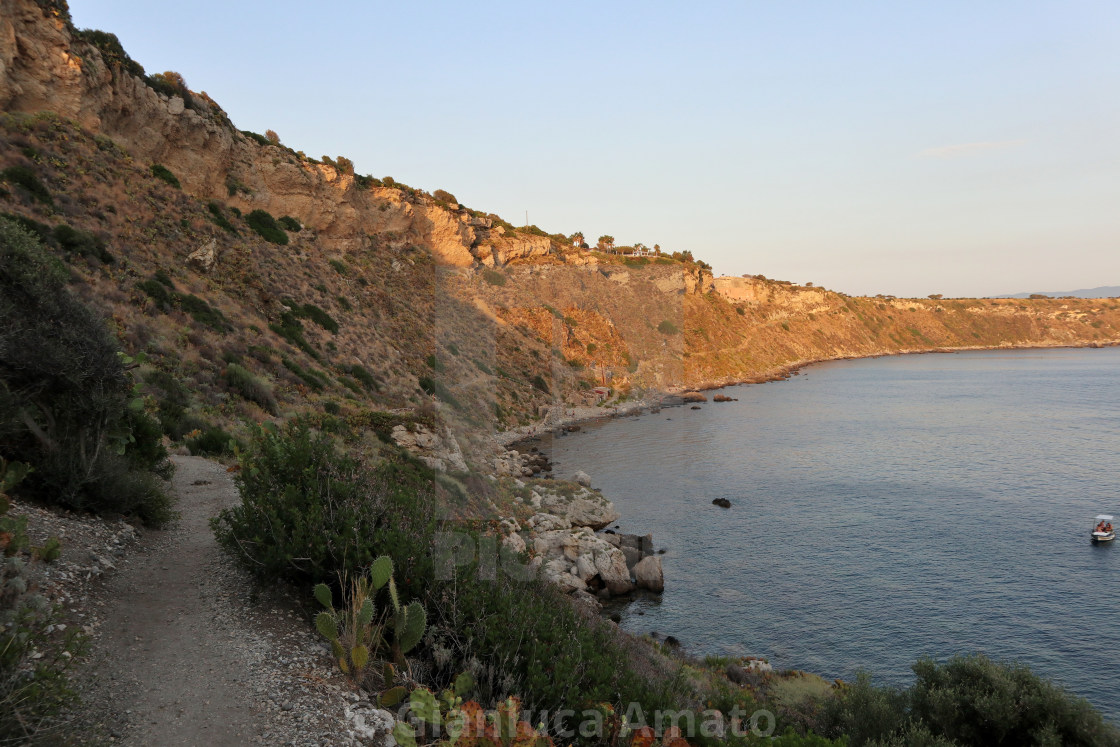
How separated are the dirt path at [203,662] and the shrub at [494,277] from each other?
216 ft

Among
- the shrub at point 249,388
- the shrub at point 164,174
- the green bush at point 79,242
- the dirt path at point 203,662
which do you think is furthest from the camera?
the shrub at point 164,174

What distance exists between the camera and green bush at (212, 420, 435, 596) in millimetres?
7965

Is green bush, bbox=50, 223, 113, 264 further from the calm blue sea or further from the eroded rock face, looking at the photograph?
the calm blue sea

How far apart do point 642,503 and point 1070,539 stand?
66.4 feet

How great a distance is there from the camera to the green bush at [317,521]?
26.1 feet

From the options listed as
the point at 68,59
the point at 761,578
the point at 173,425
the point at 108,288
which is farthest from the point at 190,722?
the point at 68,59

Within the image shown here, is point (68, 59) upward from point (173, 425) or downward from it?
upward

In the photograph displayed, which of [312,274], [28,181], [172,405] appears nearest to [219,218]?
[312,274]

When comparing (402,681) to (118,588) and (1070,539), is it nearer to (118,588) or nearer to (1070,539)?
(118,588)

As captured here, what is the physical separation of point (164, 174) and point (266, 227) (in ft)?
26.8

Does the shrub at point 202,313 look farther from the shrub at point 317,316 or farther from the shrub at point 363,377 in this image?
the shrub at point 317,316

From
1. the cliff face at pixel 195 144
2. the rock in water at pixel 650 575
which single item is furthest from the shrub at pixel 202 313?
the rock in water at pixel 650 575

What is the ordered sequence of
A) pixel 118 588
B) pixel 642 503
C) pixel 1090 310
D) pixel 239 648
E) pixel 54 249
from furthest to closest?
pixel 1090 310 < pixel 642 503 < pixel 54 249 < pixel 118 588 < pixel 239 648

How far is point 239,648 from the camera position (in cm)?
687
